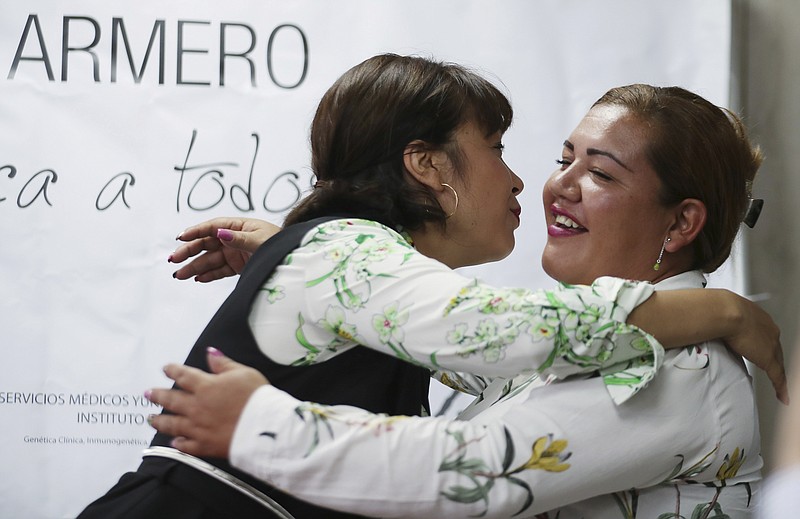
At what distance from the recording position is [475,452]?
1.11 meters

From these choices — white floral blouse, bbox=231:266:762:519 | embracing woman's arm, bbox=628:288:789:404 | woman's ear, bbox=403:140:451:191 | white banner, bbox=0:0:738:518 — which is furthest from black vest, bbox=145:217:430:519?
white banner, bbox=0:0:738:518

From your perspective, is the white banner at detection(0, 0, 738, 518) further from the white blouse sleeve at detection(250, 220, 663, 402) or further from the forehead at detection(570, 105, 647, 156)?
the white blouse sleeve at detection(250, 220, 663, 402)

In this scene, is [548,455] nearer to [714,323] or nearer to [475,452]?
[475,452]

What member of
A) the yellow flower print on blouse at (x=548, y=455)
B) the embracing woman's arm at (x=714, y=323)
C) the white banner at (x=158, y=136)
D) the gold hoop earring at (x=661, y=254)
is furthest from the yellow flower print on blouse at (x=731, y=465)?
the white banner at (x=158, y=136)

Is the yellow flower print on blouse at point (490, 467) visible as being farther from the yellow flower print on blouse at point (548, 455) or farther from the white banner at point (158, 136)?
the white banner at point (158, 136)

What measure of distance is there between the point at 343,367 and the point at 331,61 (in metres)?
1.12

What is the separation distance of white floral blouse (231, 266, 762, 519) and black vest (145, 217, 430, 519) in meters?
0.15

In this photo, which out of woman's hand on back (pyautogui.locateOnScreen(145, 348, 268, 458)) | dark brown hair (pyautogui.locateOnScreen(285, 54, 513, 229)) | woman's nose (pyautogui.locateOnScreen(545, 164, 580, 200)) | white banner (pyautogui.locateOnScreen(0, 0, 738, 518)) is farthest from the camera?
white banner (pyautogui.locateOnScreen(0, 0, 738, 518))

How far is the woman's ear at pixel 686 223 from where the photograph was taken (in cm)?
149

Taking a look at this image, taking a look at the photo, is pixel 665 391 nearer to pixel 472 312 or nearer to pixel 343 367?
pixel 472 312

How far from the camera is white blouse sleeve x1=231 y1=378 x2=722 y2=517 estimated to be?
1.06 metres

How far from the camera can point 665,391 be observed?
1.21 m

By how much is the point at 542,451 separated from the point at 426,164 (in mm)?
555

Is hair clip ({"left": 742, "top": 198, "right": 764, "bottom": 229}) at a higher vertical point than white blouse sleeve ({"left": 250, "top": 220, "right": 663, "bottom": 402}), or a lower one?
higher
